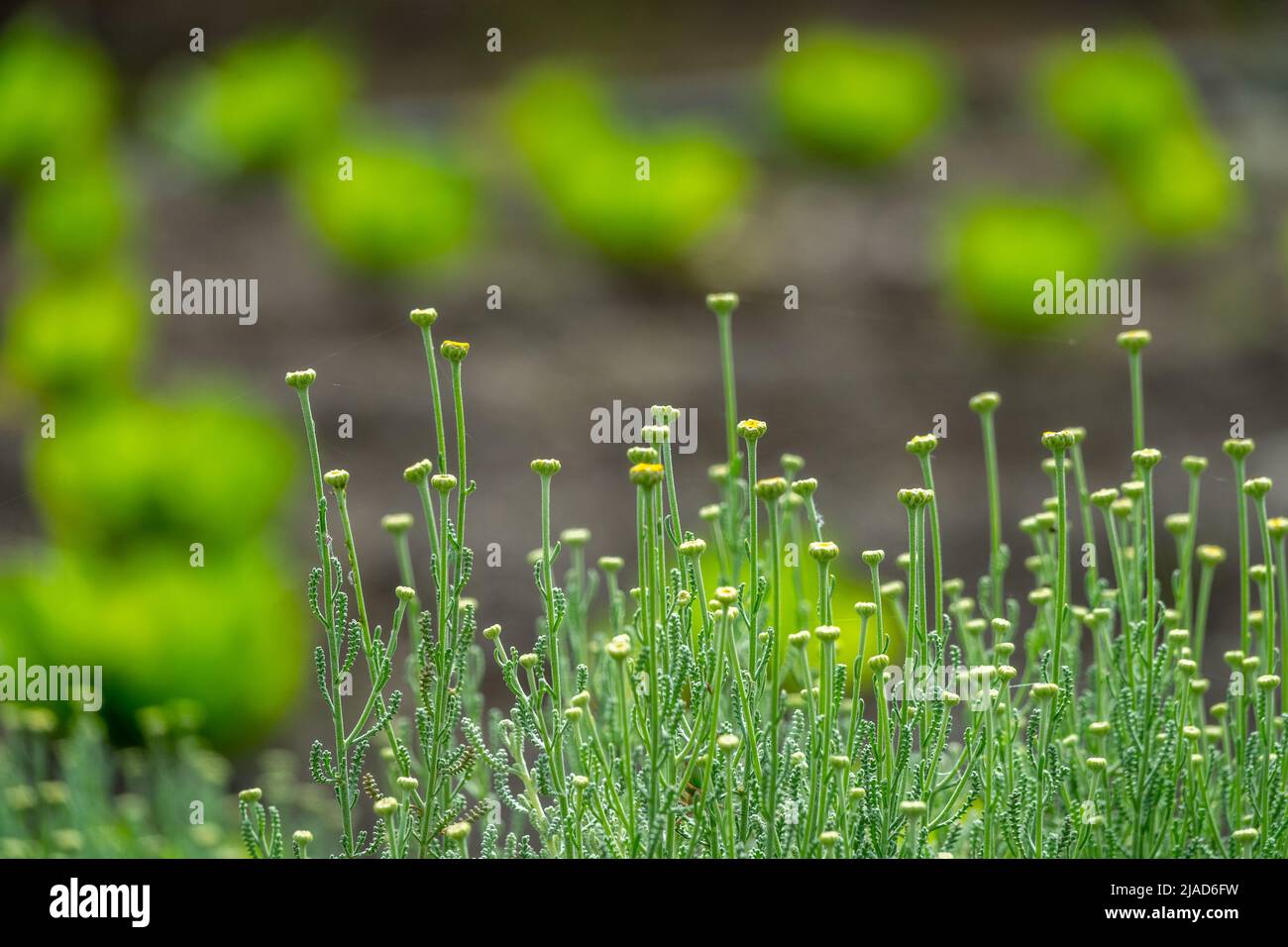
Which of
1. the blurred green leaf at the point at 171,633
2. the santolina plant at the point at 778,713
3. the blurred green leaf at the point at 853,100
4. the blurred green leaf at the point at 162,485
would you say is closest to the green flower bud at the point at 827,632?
the santolina plant at the point at 778,713

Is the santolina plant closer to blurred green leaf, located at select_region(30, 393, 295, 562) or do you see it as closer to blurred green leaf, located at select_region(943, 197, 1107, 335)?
blurred green leaf, located at select_region(30, 393, 295, 562)

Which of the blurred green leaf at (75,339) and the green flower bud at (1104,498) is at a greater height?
the blurred green leaf at (75,339)

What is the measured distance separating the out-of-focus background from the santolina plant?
567 mm

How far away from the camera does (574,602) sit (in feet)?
1.84

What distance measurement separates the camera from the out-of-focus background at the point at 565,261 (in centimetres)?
133

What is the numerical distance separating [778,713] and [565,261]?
1.33 metres

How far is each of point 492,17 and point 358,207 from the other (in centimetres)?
60

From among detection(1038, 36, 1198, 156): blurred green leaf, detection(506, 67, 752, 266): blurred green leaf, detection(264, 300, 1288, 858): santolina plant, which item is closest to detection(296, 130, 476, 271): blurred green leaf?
detection(506, 67, 752, 266): blurred green leaf

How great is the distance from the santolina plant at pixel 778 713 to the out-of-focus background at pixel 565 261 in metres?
0.57

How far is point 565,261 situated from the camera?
1.76 metres

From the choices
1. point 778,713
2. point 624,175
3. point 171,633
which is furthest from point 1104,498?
point 624,175

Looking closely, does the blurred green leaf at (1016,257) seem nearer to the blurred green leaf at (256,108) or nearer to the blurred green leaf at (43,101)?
the blurred green leaf at (256,108)

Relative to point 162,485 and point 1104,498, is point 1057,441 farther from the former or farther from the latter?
point 162,485
